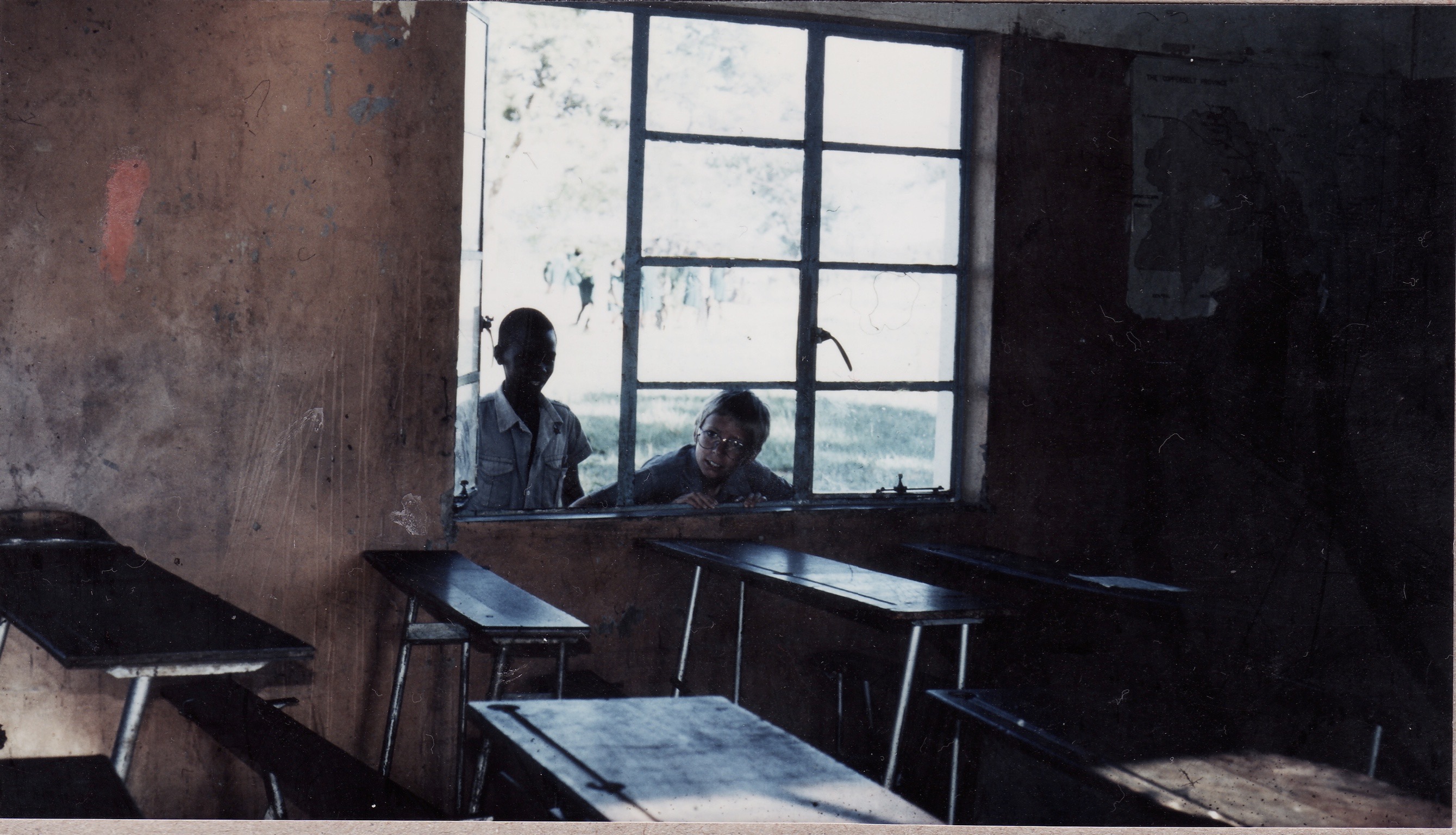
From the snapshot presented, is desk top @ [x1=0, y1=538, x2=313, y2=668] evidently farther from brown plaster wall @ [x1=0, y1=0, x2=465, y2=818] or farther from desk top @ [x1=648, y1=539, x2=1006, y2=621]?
desk top @ [x1=648, y1=539, x2=1006, y2=621]

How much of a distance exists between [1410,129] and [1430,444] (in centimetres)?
88

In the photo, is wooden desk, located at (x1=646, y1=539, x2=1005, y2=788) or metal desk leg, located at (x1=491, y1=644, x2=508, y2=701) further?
wooden desk, located at (x1=646, y1=539, x2=1005, y2=788)

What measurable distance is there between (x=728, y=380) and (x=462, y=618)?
1.35 m

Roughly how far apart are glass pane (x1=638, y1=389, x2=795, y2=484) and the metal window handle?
0.61 feet

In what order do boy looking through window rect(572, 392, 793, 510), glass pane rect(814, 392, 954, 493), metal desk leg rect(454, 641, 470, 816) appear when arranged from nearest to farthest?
1. metal desk leg rect(454, 641, 470, 816)
2. boy looking through window rect(572, 392, 793, 510)
3. glass pane rect(814, 392, 954, 493)

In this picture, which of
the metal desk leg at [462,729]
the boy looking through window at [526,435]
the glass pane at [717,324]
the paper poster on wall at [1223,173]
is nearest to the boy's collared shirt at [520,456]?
the boy looking through window at [526,435]

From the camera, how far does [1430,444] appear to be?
2998 millimetres

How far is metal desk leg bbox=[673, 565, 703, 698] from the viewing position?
125 inches

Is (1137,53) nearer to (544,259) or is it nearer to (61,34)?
(544,259)

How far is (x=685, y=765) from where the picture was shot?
1574mm

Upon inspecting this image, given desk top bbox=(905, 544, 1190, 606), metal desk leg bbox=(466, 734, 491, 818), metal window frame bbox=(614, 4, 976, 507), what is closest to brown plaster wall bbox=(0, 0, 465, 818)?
metal window frame bbox=(614, 4, 976, 507)

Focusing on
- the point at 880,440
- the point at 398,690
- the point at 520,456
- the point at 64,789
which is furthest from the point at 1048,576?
the point at 64,789

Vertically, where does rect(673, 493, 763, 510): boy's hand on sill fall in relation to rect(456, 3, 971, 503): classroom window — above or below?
below

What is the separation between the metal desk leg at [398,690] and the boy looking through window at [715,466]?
2.21 feet
